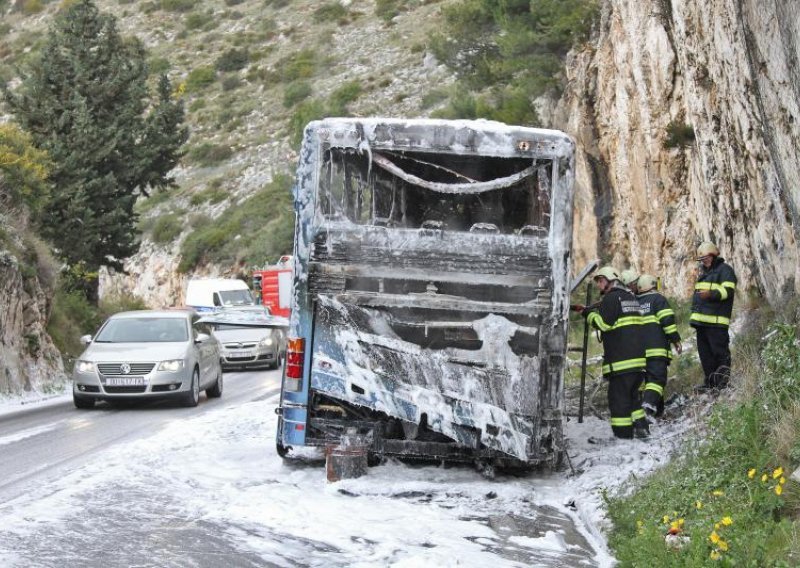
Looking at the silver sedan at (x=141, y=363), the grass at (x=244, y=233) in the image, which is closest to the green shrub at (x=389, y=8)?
the grass at (x=244, y=233)

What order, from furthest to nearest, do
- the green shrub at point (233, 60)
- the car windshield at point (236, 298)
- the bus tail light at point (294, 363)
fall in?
the green shrub at point (233, 60) → the car windshield at point (236, 298) → the bus tail light at point (294, 363)

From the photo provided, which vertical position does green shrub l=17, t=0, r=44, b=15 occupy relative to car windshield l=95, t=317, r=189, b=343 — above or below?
above

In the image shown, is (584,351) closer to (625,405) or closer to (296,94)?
(625,405)

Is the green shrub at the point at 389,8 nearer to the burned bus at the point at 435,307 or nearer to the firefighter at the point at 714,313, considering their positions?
the firefighter at the point at 714,313

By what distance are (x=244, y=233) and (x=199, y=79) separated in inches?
898

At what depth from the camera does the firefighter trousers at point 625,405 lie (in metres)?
11.2

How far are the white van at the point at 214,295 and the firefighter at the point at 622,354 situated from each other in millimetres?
24021

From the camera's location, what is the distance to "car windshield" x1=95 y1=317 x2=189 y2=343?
17.3 m

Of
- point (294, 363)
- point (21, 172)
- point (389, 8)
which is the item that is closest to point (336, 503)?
point (294, 363)

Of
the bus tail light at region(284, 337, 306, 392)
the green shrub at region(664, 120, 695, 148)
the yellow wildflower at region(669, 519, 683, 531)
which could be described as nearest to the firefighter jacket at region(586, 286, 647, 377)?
the bus tail light at region(284, 337, 306, 392)

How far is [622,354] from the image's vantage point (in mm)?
11289

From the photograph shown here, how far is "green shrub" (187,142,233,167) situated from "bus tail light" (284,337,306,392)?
182ft

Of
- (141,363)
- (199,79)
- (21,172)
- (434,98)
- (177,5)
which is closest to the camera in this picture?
(141,363)

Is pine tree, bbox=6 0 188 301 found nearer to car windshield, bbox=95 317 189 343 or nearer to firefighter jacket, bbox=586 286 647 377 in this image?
car windshield, bbox=95 317 189 343
